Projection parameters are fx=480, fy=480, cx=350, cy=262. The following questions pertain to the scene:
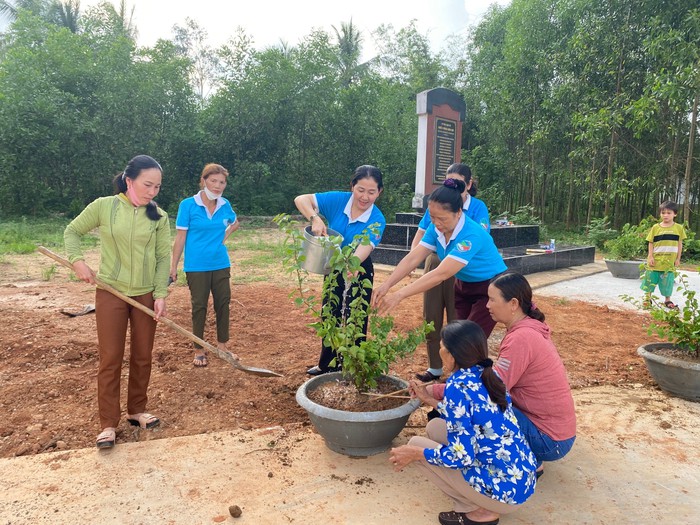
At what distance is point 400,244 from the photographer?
988 centimetres

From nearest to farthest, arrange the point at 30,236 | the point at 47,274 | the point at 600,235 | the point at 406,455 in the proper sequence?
the point at 406,455
the point at 47,274
the point at 30,236
the point at 600,235

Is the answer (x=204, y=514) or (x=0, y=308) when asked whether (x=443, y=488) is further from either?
(x=0, y=308)

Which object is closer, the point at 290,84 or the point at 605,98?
the point at 605,98

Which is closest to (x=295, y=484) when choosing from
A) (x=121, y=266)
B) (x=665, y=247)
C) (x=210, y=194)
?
(x=121, y=266)

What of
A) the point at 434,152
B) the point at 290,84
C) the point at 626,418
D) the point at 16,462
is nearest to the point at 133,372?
the point at 16,462

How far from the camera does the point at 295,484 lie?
2328 mm

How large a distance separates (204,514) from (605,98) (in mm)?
15922

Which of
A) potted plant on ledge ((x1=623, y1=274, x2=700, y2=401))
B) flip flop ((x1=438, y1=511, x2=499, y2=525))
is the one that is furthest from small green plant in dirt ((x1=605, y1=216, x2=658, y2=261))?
flip flop ((x1=438, y1=511, x2=499, y2=525))

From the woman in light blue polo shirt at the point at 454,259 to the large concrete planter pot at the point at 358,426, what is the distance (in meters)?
0.59

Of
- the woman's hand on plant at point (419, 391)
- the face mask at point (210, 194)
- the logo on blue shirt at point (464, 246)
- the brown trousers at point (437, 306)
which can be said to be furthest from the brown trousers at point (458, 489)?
the face mask at point (210, 194)

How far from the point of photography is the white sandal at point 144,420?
113 inches

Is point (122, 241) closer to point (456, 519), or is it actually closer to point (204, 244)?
point (204, 244)

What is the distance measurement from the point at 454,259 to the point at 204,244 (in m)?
2.06

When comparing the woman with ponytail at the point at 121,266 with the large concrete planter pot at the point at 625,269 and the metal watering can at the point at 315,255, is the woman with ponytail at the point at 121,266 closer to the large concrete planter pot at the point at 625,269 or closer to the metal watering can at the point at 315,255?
the metal watering can at the point at 315,255
